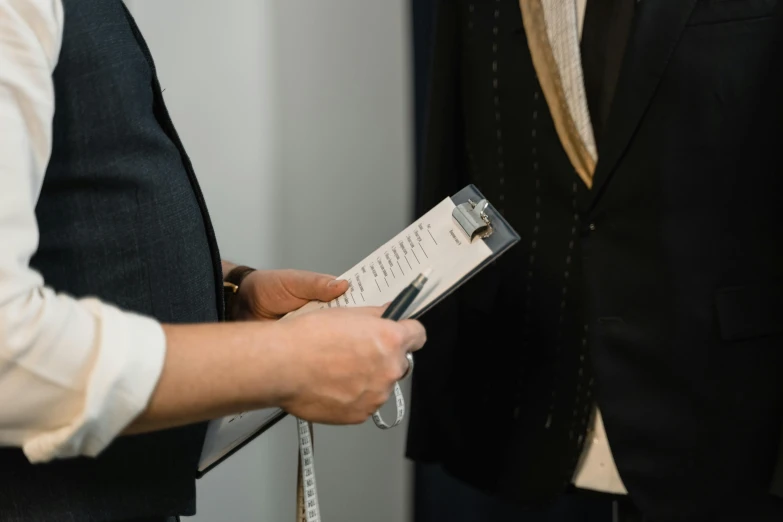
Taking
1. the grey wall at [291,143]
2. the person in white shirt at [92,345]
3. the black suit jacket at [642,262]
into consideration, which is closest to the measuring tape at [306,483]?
the person in white shirt at [92,345]

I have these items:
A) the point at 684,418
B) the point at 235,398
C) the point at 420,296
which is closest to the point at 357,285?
the point at 420,296

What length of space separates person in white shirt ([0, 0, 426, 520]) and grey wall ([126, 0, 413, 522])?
567mm

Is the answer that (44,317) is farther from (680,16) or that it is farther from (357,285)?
(680,16)

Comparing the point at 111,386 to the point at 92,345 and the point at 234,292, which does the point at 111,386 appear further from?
the point at 234,292

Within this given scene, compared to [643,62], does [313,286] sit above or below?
below

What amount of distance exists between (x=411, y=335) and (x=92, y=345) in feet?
0.77

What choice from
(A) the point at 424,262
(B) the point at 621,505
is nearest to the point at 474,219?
(A) the point at 424,262

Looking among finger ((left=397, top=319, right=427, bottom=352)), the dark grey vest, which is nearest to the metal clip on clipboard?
finger ((left=397, top=319, right=427, bottom=352))

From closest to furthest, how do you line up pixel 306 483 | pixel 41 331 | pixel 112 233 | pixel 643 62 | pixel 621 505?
pixel 41 331, pixel 112 233, pixel 306 483, pixel 643 62, pixel 621 505

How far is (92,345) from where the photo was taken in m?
0.40

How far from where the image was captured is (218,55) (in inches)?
42.6

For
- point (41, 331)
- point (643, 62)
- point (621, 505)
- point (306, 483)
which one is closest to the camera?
point (41, 331)

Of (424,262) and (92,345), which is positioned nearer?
(92,345)

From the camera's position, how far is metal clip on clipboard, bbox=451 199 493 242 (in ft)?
1.89
